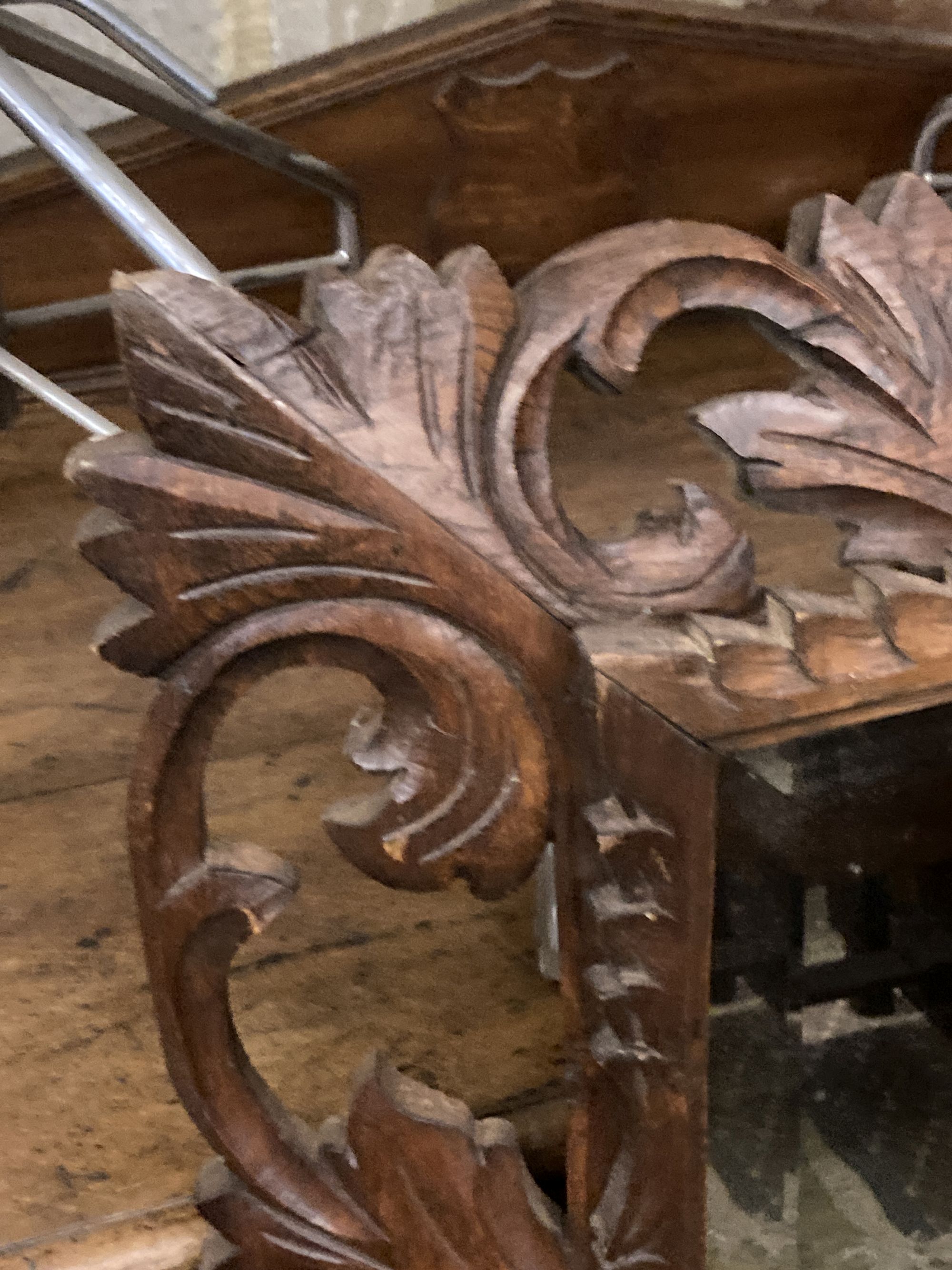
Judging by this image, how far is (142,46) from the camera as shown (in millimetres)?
934

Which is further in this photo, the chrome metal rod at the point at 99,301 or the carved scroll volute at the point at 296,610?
the chrome metal rod at the point at 99,301

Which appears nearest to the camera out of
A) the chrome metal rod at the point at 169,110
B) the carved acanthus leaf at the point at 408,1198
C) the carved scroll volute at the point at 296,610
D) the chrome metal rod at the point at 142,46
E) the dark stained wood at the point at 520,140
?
the carved scroll volute at the point at 296,610

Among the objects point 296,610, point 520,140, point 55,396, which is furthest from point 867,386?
point 520,140

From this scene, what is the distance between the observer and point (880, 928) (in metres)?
0.45

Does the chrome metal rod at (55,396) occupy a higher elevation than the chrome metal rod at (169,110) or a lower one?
lower

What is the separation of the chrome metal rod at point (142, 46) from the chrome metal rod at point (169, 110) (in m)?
0.04

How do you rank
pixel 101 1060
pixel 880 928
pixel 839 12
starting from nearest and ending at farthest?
pixel 880 928 → pixel 101 1060 → pixel 839 12

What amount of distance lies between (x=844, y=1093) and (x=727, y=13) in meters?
1.17

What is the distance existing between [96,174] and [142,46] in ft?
2.04

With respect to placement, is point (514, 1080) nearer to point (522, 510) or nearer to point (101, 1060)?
point (101, 1060)

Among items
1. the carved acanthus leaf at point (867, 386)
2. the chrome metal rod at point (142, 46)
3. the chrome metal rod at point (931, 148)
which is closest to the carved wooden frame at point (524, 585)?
the carved acanthus leaf at point (867, 386)

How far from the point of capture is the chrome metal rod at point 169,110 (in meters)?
0.64

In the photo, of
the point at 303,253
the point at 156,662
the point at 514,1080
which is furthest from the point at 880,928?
the point at 303,253

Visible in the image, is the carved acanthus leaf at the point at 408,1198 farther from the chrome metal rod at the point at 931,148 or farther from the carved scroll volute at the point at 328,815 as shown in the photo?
the chrome metal rod at the point at 931,148
